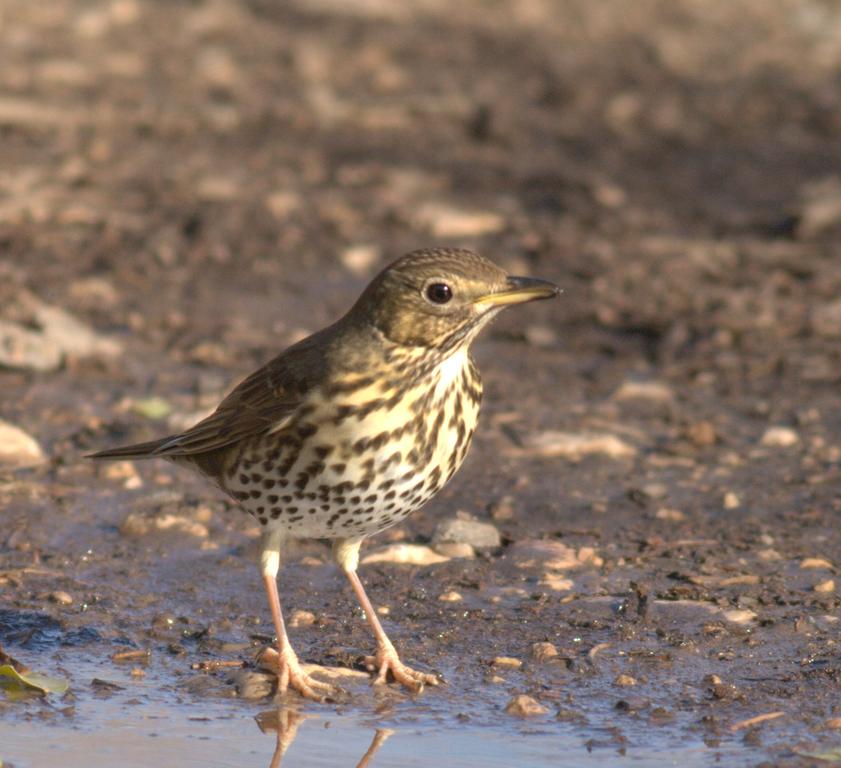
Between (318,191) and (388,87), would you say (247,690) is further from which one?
(388,87)

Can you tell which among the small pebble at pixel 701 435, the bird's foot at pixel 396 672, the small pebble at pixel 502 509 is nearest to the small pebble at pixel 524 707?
the bird's foot at pixel 396 672

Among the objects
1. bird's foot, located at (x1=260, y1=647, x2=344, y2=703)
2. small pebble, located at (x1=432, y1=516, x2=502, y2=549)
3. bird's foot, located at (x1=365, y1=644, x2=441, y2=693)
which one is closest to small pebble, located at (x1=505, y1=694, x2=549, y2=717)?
bird's foot, located at (x1=365, y1=644, x2=441, y2=693)

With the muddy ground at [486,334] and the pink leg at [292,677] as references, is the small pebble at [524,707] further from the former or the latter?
the pink leg at [292,677]

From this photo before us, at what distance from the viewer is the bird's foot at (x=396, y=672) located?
22.8 feet

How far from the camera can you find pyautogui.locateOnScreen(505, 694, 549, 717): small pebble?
6.62 metres

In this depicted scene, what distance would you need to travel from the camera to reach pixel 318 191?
14.7 meters

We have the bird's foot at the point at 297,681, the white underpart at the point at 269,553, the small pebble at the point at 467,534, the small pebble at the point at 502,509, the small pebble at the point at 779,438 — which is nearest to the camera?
the bird's foot at the point at 297,681

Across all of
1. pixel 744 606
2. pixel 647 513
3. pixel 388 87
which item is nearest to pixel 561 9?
pixel 388 87

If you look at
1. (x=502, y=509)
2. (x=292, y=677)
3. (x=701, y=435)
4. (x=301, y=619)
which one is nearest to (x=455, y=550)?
(x=502, y=509)

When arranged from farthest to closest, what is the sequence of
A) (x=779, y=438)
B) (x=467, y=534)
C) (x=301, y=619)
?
(x=779, y=438) → (x=467, y=534) → (x=301, y=619)

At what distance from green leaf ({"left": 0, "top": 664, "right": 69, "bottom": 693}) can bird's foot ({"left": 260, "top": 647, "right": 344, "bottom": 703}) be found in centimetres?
84

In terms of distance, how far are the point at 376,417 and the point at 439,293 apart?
0.58 meters

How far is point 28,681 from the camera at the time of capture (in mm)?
6754

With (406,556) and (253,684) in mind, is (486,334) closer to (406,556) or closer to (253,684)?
(406,556)
